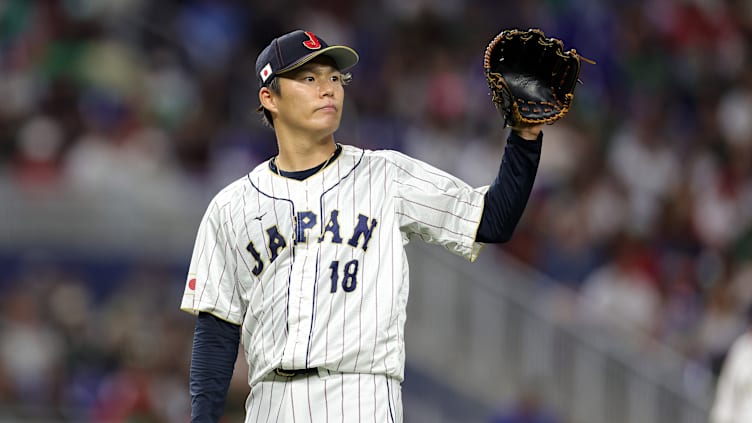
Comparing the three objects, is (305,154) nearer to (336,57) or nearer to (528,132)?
(336,57)

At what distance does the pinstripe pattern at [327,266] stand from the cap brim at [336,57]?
280mm

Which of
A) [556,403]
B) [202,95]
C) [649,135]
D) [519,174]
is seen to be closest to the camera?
[519,174]

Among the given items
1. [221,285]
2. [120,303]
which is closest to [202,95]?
[120,303]

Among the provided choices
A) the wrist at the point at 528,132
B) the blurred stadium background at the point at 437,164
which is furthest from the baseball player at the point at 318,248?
the blurred stadium background at the point at 437,164

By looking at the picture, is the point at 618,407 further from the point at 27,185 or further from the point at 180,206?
the point at 27,185

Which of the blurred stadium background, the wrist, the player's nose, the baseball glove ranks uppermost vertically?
the baseball glove

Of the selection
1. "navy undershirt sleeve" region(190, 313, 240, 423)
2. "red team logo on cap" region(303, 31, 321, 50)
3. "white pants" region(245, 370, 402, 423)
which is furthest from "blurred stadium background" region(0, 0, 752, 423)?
"red team logo on cap" region(303, 31, 321, 50)

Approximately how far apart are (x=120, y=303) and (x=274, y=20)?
338 centimetres

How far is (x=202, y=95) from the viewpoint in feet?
34.9

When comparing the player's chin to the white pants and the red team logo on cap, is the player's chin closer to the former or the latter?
the red team logo on cap

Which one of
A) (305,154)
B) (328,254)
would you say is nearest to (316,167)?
(305,154)

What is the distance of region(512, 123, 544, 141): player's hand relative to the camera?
12.6 feet

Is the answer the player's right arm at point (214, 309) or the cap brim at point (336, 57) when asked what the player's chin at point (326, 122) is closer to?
the cap brim at point (336, 57)

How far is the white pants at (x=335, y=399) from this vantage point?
3.99 m
